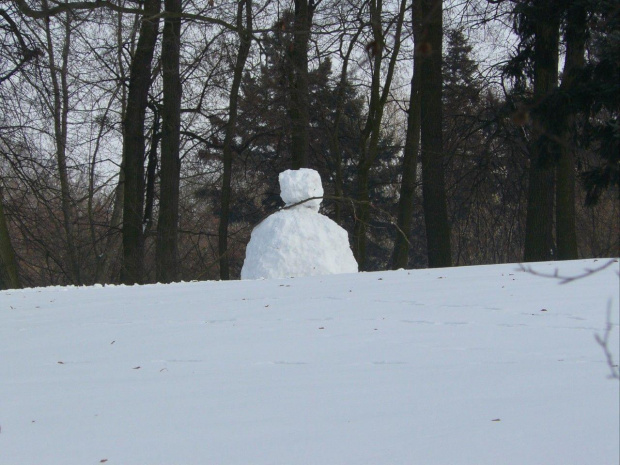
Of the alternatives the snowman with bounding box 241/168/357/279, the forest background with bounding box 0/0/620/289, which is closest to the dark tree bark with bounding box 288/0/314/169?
the forest background with bounding box 0/0/620/289

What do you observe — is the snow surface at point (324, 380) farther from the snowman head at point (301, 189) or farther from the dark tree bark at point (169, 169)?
the dark tree bark at point (169, 169)

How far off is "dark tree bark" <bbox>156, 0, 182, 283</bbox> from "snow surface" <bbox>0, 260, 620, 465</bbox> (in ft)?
20.5

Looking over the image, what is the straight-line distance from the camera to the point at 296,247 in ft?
30.3

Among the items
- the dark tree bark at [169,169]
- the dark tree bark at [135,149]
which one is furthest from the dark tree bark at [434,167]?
the dark tree bark at [135,149]

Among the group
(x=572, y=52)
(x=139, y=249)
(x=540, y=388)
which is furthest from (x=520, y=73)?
(x=540, y=388)

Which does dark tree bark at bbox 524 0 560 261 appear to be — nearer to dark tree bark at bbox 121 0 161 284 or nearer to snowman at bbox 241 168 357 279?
snowman at bbox 241 168 357 279

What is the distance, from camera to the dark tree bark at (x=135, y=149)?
13703mm

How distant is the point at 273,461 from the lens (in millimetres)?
3340

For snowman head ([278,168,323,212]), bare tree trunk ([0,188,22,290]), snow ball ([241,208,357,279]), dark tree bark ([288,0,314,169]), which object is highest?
dark tree bark ([288,0,314,169])

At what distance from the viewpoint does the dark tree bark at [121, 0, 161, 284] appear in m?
13.7

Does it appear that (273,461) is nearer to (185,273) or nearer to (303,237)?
(303,237)

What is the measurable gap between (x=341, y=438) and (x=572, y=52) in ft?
31.6

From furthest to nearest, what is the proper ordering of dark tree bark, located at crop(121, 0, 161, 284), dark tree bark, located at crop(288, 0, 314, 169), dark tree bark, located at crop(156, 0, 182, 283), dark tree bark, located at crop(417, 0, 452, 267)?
dark tree bark, located at crop(288, 0, 314, 169) < dark tree bark, located at crop(121, 0, 161, 284) < dark tree bark, located at crop(417, 0, 452, 267) < dark tree bark, located at crop(156, 0, 182, 283)

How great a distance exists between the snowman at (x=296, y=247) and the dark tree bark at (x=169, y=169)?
378cm
